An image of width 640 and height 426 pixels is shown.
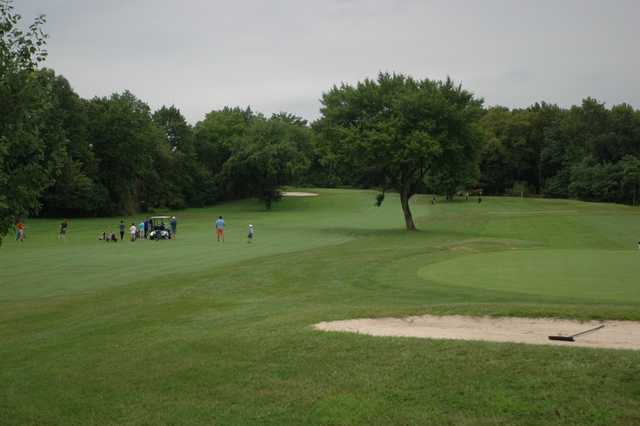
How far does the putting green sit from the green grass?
3.1 inches

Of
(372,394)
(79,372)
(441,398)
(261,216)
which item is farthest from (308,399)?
(261,216)

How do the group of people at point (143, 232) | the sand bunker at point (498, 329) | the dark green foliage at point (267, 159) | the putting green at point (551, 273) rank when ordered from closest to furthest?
the sand bunker at point (498, 329) < the putting green at point (551, 273) < the group of people at point (143, 232) < the dark green foliage at point (267, 159)

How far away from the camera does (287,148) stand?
8856 centimetres

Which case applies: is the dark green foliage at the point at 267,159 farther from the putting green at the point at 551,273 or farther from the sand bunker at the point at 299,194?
the putting green at the point at 551,273

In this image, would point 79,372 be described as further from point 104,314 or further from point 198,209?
point 198,209

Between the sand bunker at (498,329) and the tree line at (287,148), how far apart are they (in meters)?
6.89

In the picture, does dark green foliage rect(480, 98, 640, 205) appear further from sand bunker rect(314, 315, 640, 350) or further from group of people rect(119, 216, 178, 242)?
sand bunker rect(314, 315, 640, 350)

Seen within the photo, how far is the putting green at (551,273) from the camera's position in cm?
1791

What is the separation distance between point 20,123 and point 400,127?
39.4 m

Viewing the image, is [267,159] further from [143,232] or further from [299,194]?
Result: [143,232]

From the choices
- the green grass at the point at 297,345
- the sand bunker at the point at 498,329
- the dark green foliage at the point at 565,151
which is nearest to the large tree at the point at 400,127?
the green grass at the point at 297,345

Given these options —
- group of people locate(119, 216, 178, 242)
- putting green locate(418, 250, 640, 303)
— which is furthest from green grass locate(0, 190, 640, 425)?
group of people locate(119, 216, 178, 242)

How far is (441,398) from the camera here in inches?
315

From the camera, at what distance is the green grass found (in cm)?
Result: 797
